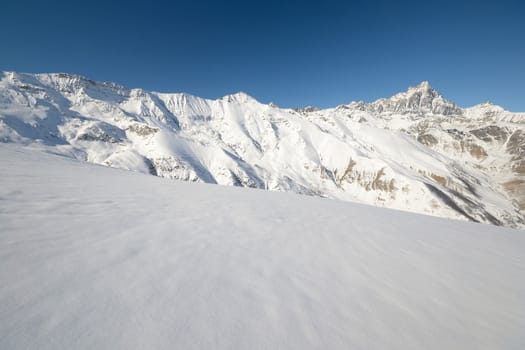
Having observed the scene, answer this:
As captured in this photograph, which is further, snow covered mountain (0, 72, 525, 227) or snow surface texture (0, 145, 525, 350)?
snow covered mountain (0, 72, 525, 227)

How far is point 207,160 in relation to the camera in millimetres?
146000

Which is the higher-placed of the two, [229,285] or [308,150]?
[308,150]

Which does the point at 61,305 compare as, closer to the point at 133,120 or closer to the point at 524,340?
the point at 524,340

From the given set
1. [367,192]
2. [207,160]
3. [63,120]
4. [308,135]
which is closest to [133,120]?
[63,120]

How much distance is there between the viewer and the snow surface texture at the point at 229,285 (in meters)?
1.77

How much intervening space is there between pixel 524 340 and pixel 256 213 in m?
5.10

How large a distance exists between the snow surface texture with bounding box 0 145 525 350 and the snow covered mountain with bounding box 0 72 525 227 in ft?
350

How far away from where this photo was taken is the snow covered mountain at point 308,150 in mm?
101750

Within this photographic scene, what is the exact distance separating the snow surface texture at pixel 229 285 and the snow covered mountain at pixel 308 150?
4195 inches

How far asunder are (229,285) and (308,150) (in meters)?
164

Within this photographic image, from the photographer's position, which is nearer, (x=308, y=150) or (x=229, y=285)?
(x=229, y=285)

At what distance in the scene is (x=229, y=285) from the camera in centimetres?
260

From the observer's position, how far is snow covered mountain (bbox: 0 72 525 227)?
102 metres

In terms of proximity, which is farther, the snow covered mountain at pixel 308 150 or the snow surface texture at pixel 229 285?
the snow covered mountain at pixel 308 150
